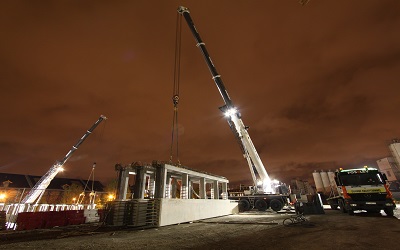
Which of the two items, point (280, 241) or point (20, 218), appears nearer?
point (280, 241)

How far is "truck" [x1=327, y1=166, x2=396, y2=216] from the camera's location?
41.1 ft

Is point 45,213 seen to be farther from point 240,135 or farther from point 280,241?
point 240,135

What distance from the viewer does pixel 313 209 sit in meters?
17.2

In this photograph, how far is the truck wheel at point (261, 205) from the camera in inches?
830

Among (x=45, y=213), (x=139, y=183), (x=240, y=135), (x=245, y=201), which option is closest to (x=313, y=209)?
(x=245, y=201)

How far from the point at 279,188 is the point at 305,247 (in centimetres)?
1751

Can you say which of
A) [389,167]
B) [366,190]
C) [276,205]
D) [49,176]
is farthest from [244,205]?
[389,167]

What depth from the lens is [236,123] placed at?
69.3 ft

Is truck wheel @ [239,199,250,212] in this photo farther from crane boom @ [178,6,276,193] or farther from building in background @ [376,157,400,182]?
building in background @ [376,157,400,182]

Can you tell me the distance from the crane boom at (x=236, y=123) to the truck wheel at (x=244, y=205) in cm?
210

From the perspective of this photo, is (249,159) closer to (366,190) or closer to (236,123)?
(236,123)

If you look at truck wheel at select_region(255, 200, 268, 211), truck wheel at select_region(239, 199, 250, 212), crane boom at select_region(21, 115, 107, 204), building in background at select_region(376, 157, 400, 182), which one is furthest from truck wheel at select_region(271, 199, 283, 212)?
building in background at select_region(376, 157, 400, 182)

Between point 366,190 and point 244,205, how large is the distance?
39.9 feet

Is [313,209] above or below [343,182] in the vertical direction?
below
